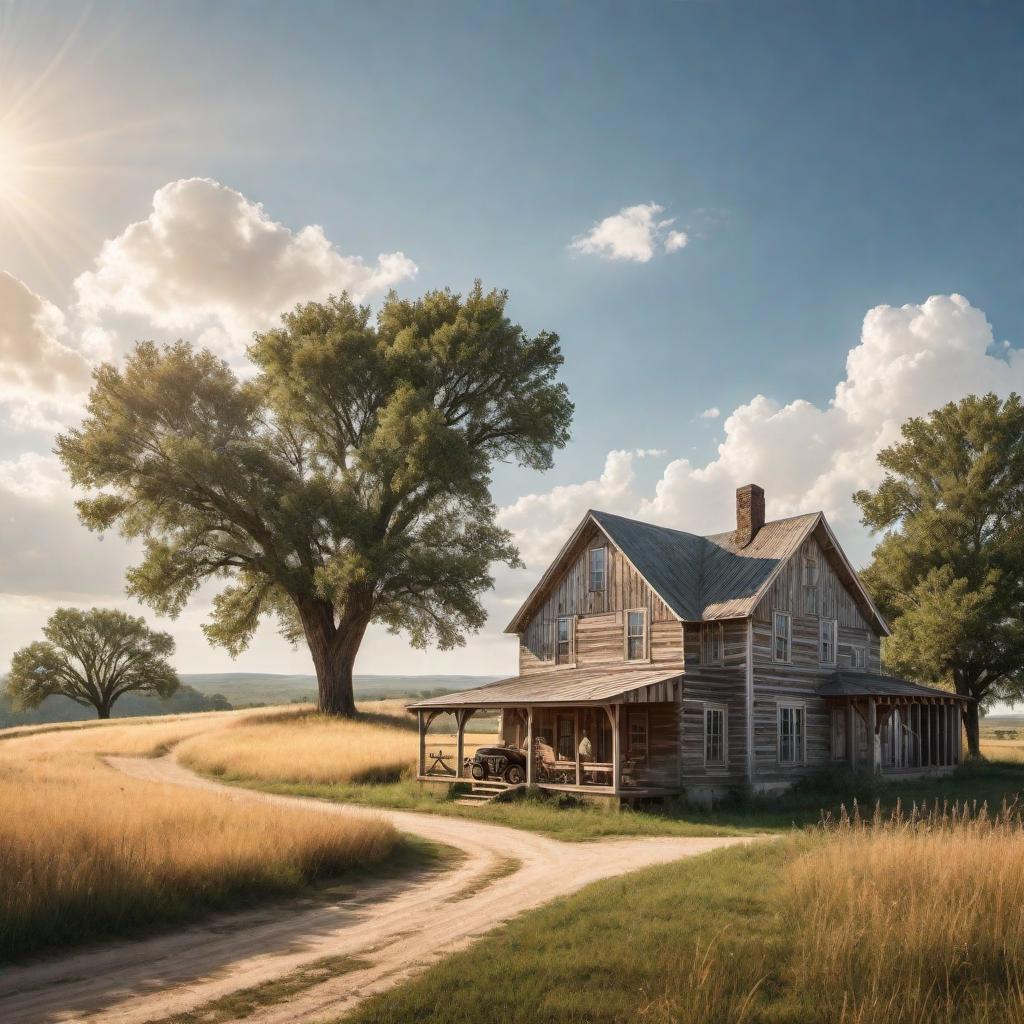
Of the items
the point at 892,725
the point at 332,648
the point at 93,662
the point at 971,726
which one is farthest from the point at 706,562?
the point at 93,662

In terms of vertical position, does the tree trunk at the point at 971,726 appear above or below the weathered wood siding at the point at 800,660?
below

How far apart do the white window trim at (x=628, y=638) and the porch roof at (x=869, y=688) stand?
24.4ft

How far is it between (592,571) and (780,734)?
8457 millimetres

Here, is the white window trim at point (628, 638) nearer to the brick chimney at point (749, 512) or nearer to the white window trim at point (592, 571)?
the white window trim at point (592, 571)

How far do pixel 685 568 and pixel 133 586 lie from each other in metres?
26.2

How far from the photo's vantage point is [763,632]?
3284cm

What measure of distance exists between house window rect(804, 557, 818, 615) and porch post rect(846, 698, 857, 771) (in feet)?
11.9

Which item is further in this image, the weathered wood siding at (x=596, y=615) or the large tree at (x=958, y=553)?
the large tree at (x=958, y=553)

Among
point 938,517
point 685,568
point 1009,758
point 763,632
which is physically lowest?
point 1009,758

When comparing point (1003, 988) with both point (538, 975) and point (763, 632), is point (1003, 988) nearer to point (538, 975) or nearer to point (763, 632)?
point (538, 975)

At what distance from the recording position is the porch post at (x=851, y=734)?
36281 mm

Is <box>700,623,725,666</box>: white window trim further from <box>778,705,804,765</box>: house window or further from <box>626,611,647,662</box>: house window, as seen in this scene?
<box>778,705,804,765</box>: house window

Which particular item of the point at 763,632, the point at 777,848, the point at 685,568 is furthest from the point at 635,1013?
the point at 685,568

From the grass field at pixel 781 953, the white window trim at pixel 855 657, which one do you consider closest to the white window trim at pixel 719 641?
the white window trim at pixel 855 657
